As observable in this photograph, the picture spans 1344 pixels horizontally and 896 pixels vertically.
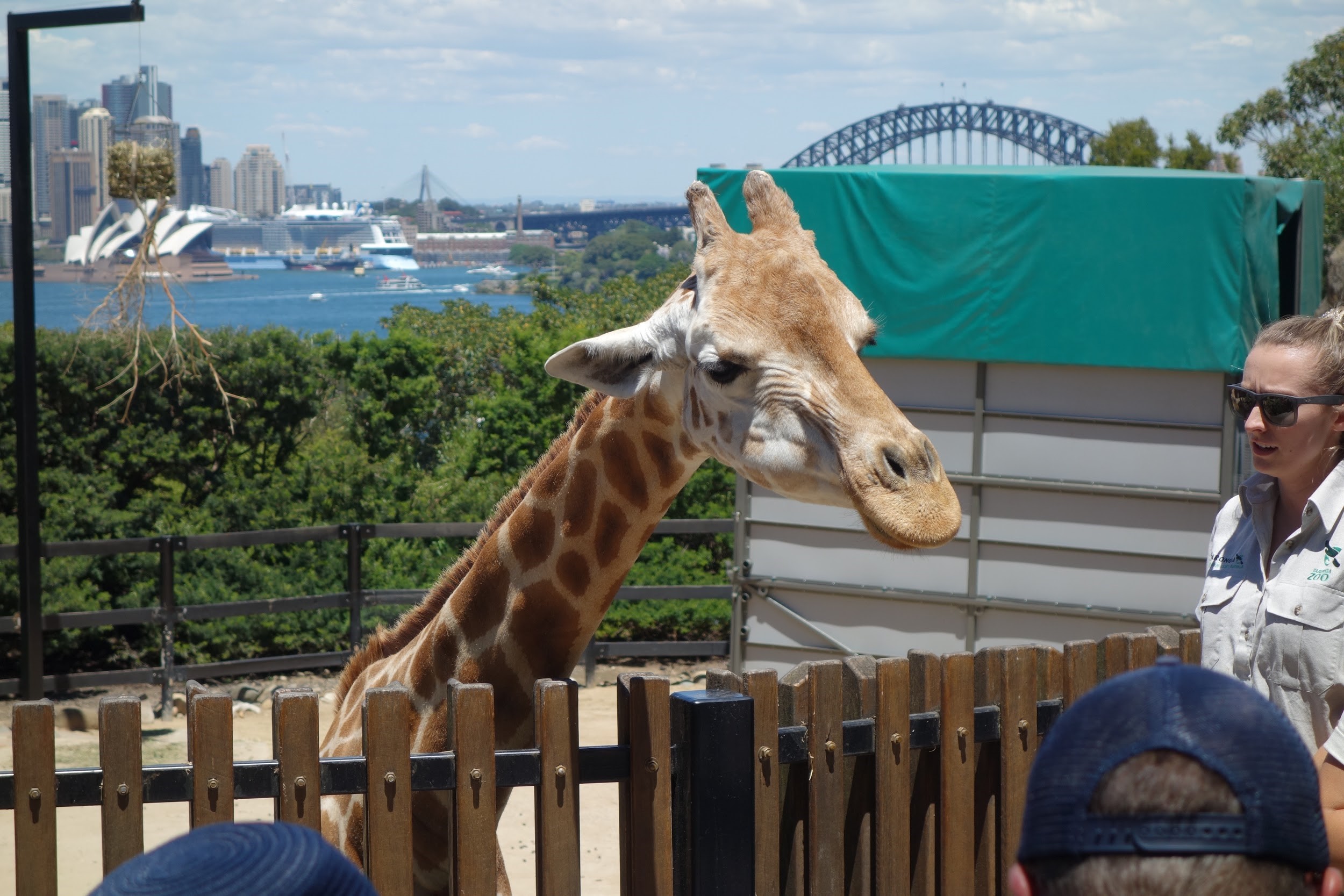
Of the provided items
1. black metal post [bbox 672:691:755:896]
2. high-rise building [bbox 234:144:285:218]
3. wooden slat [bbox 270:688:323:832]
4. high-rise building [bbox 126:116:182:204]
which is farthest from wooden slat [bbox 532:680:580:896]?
high-rise building [bbox 234:144:285:218]

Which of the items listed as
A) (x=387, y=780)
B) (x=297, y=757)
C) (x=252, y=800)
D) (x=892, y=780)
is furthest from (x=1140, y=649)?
(x=252, y=800)

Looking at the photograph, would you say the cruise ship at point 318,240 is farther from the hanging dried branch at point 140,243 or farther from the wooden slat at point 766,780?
the wooden slat at point 766,780

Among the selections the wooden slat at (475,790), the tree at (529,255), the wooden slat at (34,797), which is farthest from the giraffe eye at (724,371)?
the tree at (529,255)

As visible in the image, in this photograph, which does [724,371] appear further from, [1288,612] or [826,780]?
[1288,612]

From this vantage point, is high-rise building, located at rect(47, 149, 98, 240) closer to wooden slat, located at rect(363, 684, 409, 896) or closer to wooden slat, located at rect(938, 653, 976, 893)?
wooden slat, located at rect(363, 684, 409, 896)

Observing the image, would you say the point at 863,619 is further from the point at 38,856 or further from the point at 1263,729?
the point at 1263,729

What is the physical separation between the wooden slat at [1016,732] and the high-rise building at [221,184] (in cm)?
12159

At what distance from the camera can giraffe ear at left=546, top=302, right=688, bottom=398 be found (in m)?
2.75

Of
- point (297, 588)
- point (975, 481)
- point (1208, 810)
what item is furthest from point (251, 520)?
point (1208, 810)

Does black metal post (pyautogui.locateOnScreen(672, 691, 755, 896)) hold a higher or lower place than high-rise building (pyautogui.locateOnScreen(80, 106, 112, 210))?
lower

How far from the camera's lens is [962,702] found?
10.5 feet

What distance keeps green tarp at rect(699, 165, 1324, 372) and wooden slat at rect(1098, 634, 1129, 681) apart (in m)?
3.39

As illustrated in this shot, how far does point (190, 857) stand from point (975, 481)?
23.1 ft

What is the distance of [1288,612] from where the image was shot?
2316mm
